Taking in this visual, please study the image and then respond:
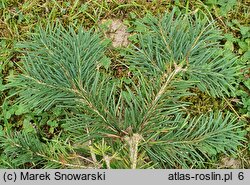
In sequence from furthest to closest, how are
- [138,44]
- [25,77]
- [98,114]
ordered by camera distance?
[138,44] → [25,77] → [98,114]

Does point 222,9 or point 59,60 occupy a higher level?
point 222,9

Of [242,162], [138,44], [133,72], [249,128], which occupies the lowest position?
[242,162]

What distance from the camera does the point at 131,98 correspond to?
6.28 feet

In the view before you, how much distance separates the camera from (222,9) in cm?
231

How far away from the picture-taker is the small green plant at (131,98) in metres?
1.71

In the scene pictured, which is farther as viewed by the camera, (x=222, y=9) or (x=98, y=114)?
Result: (x=222, y=9)

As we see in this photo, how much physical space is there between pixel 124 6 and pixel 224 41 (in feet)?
1.97

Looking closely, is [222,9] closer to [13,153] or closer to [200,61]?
[200,61]

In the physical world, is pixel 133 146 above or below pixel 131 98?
below

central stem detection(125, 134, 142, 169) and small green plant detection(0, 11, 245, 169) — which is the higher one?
small green plant detection(0, 11, 245, 169)

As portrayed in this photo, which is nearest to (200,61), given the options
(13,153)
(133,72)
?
(133,72)

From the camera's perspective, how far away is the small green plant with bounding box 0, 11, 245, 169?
1.71 m

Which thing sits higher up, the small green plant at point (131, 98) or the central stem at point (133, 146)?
the small green plant at point (131, 98)

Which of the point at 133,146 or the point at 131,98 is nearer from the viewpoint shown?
the point at 133,146
